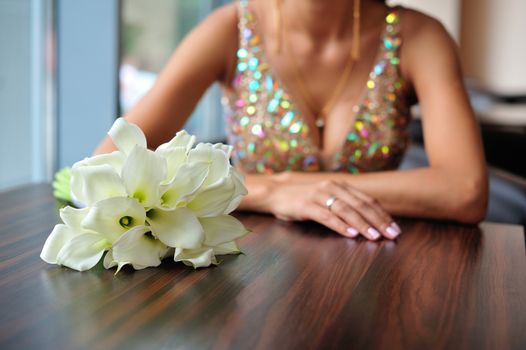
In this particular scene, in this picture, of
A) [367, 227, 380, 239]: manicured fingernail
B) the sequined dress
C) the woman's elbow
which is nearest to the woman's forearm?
the woman's elbow

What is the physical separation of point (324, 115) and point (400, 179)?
0.47 m

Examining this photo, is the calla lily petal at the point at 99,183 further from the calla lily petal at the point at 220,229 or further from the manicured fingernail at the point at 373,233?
the manicured fingernail at the point at 373,233

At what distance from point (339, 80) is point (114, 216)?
1.08 metres

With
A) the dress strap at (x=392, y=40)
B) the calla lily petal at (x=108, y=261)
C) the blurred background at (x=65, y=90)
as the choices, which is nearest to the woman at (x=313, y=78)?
the dress strap at (x=392, y=40)

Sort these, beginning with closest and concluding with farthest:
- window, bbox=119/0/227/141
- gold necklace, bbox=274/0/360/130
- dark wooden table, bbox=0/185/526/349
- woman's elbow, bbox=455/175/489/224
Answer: dark wooden table, bbox=0/185/526/349
woman's elbow, bbox=455/175/489/224
gold necklace, bbox=274/0/360/130
window, bbox=119/0/227/141

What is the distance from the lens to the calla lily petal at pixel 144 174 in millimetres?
688

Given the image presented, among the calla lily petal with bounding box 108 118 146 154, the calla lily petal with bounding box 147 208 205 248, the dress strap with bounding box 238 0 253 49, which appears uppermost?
the dress strap with bounding box 238 0 253 49

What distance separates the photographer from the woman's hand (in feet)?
3.35

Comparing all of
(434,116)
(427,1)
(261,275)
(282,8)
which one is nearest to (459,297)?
(261,275)

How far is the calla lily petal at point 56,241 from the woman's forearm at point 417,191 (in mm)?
513

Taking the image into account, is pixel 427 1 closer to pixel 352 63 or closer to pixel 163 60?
pixel 163 60

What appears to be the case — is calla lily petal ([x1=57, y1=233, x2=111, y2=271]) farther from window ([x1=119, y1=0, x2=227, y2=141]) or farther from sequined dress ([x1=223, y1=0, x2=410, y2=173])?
window ([x1=119, y1=0, x2=227, y2=141])

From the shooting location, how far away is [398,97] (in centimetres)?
166

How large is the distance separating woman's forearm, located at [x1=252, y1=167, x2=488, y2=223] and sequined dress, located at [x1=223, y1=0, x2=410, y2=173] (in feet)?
1.17
